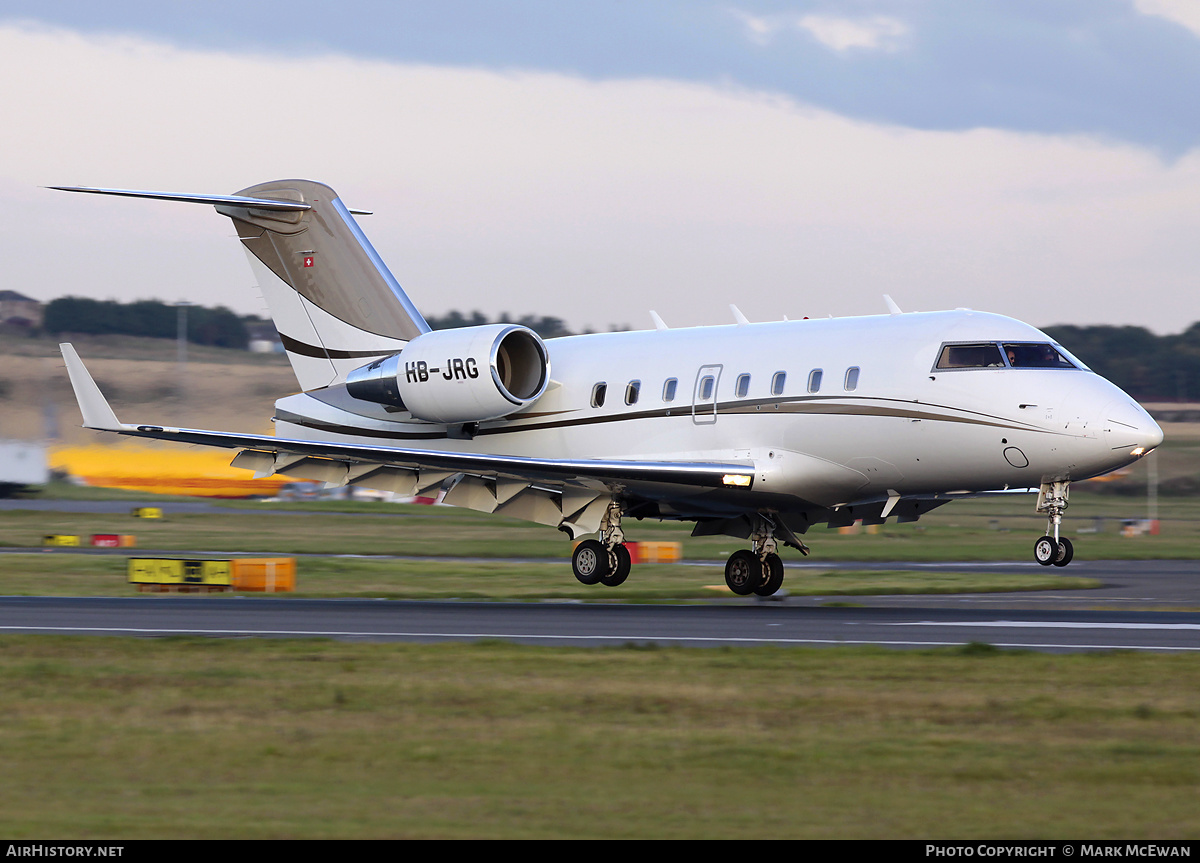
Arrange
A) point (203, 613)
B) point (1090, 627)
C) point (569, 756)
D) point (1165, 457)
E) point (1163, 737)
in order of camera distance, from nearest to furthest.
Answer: point (569, 756), point (1163, 737), point (1090, 627), point (203, 613), point (1165, 457)

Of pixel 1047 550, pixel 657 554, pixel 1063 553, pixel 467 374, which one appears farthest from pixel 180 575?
pixel 1063 553

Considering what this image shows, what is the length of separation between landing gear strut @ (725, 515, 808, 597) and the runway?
0.67m

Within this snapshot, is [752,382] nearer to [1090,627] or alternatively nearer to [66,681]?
[1090,627]

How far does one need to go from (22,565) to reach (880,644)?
943 inches

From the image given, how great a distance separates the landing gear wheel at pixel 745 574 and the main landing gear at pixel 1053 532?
596 centimetres

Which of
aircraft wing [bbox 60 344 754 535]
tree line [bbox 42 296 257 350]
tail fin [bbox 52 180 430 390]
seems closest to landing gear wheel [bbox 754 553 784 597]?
aircraft wing [bbox 60 344 754 535]

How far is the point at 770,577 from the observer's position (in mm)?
27219

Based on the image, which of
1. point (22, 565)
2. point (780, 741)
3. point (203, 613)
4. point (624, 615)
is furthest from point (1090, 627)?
point (22, 565)

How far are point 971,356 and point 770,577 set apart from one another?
20.9ft

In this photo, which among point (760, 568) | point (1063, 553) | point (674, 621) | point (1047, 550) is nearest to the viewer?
point (674, 621)

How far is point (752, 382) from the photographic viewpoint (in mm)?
24812

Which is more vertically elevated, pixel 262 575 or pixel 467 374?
pixel 467 374

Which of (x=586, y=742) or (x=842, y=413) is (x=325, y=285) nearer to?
(x=842, y=413)

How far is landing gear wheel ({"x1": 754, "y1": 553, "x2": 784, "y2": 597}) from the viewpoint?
89.3 ft
